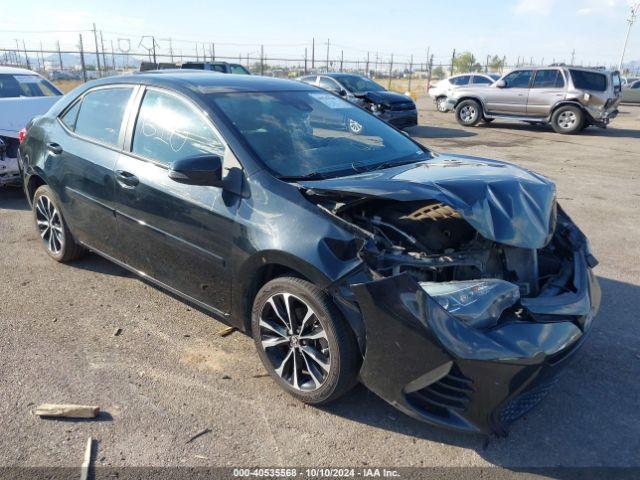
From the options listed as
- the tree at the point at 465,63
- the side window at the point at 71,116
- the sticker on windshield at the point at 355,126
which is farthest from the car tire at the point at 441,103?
the tree at the point at 465,63

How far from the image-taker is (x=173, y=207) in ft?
11.2

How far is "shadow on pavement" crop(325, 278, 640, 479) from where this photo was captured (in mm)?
2625

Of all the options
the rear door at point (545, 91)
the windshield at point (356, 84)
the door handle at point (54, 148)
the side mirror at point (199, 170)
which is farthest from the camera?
the windshield at point (356, 84)

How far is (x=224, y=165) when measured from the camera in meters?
3.21

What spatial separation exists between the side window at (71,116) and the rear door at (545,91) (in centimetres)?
1385

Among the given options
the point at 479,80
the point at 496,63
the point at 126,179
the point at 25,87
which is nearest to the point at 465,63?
the point at 496,63

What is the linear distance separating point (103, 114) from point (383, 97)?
11130mm

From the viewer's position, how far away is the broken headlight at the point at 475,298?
245 centimetres

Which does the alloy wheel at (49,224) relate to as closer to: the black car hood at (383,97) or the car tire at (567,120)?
the black car hood at (383,97)

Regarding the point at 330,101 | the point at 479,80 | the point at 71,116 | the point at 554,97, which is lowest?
the point at 554,97

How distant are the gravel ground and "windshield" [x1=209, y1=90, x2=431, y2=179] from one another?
1338 mm

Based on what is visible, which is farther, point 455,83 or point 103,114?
point 455,83

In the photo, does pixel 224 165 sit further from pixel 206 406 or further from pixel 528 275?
pixel 528 275

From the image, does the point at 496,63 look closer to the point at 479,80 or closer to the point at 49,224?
the point at 479,80
